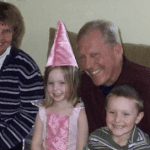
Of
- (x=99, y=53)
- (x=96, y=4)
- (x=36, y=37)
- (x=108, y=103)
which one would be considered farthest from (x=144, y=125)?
(x=36, y=37)

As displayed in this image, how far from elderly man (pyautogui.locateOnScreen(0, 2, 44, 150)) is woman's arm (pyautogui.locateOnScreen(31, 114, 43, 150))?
7 cm

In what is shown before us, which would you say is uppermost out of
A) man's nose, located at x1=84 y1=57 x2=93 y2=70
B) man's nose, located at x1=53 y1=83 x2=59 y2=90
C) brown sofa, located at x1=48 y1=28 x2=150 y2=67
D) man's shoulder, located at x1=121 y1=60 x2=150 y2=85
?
brown sofa, located at x1=48 y1=28 x2=150 y2=67

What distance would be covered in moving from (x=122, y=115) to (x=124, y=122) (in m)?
0.04

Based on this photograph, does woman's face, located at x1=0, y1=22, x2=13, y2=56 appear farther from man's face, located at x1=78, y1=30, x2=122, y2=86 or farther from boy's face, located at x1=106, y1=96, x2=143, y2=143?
boy's face, located at x1=106, y1=96, x2=143, y2=143

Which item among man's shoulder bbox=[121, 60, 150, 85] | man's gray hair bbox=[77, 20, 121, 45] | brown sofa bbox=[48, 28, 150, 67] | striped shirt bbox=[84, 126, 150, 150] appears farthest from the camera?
brown sofa bbox=[48, 28, 150, 67]

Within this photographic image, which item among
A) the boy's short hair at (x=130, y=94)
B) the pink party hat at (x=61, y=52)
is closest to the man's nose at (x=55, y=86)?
the pink party hat at (x=61, y=52)

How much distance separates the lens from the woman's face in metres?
1.72

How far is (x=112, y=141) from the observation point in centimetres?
156

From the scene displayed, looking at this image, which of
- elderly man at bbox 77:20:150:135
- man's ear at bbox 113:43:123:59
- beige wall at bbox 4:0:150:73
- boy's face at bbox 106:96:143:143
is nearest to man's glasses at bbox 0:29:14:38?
elderly man at bbox 77:20:150:135

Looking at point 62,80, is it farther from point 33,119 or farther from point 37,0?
point 37,0

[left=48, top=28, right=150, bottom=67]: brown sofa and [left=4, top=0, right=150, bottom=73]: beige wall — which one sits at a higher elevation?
[left=4, top=0, right=150, bottom=73]: beige wall

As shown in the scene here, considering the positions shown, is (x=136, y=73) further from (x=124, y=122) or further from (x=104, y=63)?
(x=124, y=122)

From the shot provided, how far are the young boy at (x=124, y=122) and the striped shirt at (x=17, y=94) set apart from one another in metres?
0.45

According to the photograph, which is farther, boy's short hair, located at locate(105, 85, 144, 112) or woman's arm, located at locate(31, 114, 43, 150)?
woman's arm, located at locate(31, 114, 43, 150)
